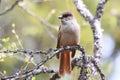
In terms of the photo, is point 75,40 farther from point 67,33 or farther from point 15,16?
point 15,16

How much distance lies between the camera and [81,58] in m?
4.45

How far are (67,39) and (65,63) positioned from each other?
0.88 ft

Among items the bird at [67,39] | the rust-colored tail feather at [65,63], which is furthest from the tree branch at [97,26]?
the rust-colored tail feather at [65,63]

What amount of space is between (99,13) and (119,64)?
12.4 ft

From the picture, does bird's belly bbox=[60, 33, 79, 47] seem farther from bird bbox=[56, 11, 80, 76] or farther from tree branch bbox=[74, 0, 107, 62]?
tree branch bbox=[74, 0, 107, 62]

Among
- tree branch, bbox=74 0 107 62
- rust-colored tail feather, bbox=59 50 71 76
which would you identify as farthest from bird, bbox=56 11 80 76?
tree branch, bbox=74 0 107 62

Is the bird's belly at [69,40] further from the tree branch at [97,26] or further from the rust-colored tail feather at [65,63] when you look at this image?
the tree branch at [97,26]

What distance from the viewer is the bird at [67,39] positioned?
489 cm

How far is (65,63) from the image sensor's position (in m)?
4.92

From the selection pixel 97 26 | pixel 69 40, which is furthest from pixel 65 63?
pixel 97 26

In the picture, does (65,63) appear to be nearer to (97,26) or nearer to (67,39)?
(67,39)

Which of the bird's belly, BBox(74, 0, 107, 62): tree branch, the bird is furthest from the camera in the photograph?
the bird's belly

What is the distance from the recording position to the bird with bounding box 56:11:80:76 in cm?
489

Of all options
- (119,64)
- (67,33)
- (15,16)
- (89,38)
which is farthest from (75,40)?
(15,16)
